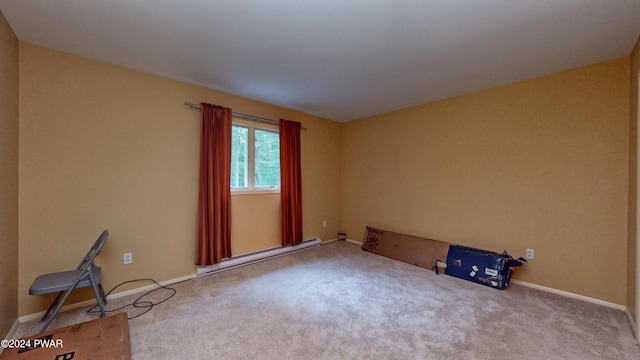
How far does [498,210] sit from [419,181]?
1.06m

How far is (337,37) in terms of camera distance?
6.54 feet

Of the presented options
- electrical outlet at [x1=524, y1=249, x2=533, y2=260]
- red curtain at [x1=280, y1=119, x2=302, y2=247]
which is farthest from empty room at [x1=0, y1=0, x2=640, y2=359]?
red curtain at [x1=280, y1=119, x2=302, y2=247]

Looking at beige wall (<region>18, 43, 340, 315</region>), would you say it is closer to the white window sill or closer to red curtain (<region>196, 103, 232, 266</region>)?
red curtain (<region>196, 103, 232, 266</region>)

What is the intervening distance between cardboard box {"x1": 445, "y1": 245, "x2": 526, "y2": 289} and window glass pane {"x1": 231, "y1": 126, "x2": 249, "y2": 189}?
9.75ft

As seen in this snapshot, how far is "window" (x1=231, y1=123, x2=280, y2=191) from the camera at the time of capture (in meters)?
3.48

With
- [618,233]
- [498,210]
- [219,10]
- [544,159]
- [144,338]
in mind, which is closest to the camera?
[219,10]

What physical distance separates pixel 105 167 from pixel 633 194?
4.81 meters

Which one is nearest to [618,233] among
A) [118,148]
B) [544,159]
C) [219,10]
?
[544,159]

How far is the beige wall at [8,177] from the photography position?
173 cm

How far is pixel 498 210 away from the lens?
117 inches

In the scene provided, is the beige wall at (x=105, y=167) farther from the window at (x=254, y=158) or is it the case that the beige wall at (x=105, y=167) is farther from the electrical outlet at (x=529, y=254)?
the electrical outlet at (x=529, y=254)

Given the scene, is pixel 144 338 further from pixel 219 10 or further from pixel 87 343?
pixel 219 10

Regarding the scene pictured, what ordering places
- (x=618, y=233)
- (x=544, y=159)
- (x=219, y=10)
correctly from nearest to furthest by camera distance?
(x=219, y=10) < (x=618, y=233) < (x=544, y=159)

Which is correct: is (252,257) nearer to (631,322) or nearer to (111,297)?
(111,297)
